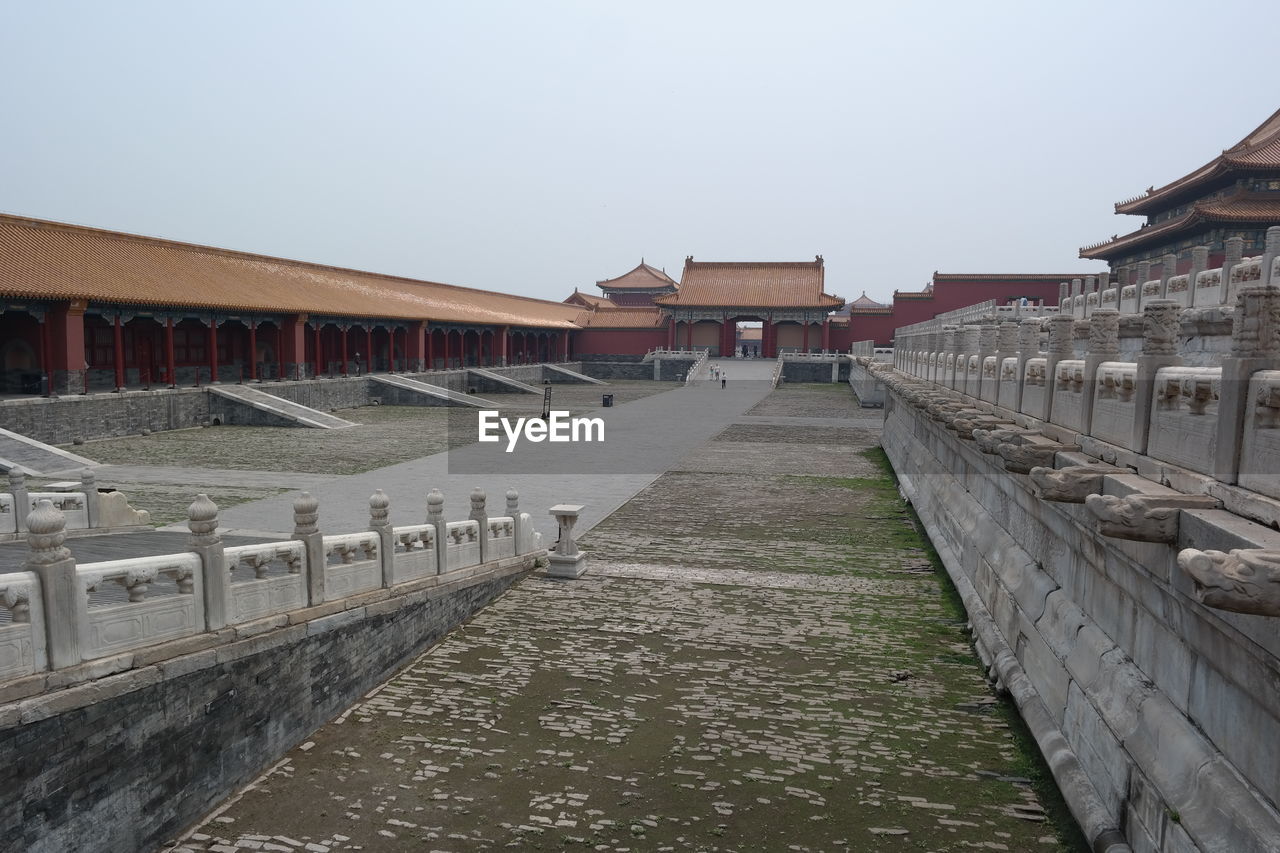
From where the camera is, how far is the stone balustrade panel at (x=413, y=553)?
28.6ft

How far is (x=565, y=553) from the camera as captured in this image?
A: 433 inches

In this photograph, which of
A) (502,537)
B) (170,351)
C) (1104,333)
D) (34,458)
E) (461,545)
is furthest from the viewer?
(170,351)

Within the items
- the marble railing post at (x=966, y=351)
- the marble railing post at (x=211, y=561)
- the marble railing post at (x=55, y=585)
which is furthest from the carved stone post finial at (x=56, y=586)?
the marble railing post at (x=966, y=351)

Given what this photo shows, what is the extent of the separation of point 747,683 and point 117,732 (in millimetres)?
5092

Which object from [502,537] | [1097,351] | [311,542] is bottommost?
[502,537]

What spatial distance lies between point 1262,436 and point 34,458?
67.6 ft

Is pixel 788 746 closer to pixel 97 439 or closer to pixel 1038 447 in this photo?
pixel 1038 447

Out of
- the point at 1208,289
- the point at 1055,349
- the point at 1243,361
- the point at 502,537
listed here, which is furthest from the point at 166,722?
the point at 1208,289

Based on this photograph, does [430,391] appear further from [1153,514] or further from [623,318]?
[1153,514]

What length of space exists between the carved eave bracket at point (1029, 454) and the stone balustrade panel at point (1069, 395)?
0.99 feet

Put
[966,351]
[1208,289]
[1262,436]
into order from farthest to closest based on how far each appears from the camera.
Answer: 1. [1208,289]
2. [966,351]
3. [1262,436]

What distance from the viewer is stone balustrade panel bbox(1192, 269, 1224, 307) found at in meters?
12.8

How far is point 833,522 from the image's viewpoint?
14328mm

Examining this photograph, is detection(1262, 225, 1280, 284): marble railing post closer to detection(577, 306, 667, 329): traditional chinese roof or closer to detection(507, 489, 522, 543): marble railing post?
detection(507, 489, 522, 543): marble railing post
